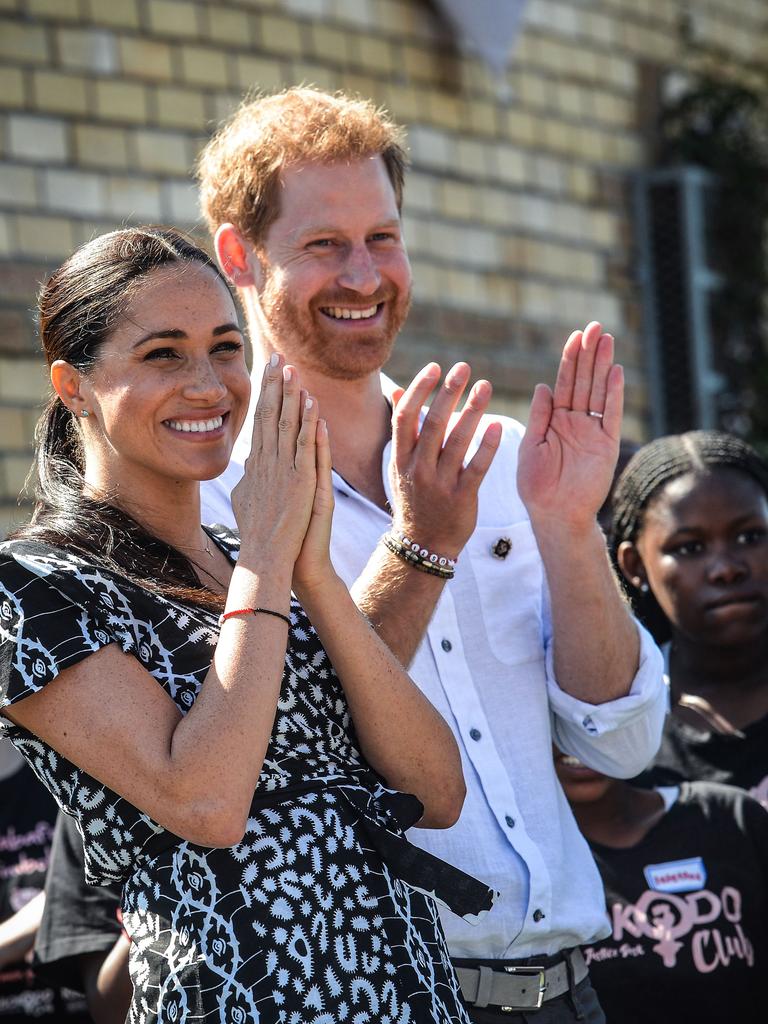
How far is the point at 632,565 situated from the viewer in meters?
3.98

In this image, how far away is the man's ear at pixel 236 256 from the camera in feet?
10.4

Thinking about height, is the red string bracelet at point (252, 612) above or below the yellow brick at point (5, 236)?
below

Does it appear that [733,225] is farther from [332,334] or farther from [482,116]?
[332,334]

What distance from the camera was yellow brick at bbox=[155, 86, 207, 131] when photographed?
7.08 meters

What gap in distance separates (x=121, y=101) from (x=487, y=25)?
2292 mm

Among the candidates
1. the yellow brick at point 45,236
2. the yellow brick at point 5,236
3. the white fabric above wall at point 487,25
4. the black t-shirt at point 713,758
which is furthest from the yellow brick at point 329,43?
the black t-shirt at point 713,758

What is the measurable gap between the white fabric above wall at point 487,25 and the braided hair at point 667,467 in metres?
4.72

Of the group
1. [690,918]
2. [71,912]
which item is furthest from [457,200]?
[71,912]

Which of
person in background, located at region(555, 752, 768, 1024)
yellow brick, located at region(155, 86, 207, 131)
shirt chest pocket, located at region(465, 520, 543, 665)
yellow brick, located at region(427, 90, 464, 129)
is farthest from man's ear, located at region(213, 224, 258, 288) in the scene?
yellow brick, located at region(427, 90, 464, 129)

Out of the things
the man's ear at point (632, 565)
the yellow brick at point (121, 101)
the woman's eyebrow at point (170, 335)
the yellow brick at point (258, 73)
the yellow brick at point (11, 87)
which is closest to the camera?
the woman's eyebrow at point (170, 335)

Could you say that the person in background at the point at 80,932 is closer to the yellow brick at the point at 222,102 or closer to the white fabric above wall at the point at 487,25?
the yellow brick at the point at 222,102

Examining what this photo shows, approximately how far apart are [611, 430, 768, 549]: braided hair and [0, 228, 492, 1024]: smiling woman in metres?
1.64

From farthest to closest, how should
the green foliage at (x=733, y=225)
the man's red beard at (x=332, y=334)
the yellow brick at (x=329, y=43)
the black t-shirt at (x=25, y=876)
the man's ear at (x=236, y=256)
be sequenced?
the green foliage at (x=733, y=225), the yellow brick at (x=329, y=43), the black t-shirt at (x=25, y=876), the man's ear at (x=236, y=256), the man's red beard at (x=332, y=334)

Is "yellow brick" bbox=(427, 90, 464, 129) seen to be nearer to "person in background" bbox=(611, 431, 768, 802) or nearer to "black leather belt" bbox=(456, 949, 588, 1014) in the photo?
"person in background" bbox=(611, 431, 768, 802)
